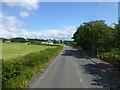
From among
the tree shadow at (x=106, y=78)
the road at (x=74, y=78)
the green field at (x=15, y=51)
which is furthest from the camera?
the green field at (x=15, y=51)

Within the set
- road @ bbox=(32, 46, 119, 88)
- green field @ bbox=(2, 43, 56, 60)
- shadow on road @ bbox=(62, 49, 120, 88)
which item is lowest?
shadow on road @ bbox=(62, 49, 120, 88)

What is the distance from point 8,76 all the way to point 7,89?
1128mm

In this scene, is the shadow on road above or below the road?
below

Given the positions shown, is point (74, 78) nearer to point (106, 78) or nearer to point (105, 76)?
point (106, 78)

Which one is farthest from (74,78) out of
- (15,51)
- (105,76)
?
(15,51)

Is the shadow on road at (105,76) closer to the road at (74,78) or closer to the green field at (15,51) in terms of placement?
the road at (74,78)

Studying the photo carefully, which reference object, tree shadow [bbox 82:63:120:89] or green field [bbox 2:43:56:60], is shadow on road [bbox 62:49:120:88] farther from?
green field [bbox 2:43:56:60]

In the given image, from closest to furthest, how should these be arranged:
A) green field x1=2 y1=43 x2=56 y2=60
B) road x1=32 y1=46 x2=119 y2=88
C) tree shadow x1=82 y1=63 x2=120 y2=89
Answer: road x1=32 y1=46 x2=119 y2=88, tree shadow x1=82 y1=63 x2=120 y2=89, green field x1=2 y1=43 x2=56 y2=60

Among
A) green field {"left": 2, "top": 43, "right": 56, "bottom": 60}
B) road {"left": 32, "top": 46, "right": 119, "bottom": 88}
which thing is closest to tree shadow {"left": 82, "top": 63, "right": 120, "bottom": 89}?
road {"left": 32, "top": 46, "right": 119, "bottom": 88}

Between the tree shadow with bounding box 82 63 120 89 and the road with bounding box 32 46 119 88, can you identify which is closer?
the road with bounding box 32 46 119 88

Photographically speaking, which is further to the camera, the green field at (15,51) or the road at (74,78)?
the green field at (15,51)

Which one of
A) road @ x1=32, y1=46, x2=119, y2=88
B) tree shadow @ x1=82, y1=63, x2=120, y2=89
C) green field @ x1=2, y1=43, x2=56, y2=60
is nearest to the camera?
road @ x1=32, y1=46, x2=119, y2=88

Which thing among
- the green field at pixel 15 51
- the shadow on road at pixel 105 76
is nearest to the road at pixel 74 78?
the shadow on road at pixel 105 76

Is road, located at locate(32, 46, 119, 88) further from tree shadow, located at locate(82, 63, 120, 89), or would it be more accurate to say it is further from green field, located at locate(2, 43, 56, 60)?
green field, located at locate(2, 43, 56, 60)
